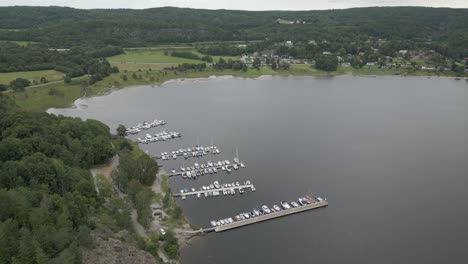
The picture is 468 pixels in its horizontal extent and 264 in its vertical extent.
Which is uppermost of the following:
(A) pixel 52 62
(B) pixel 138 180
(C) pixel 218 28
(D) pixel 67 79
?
(C) pixel 218 28

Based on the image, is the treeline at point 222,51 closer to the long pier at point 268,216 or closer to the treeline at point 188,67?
the treeline at point 188,67

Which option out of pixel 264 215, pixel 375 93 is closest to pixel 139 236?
→ pixel 264 215

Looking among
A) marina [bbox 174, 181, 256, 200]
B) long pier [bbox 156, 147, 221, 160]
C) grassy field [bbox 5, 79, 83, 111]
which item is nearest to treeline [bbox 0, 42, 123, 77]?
grassy field [bbox 5, 79, 83, 111]

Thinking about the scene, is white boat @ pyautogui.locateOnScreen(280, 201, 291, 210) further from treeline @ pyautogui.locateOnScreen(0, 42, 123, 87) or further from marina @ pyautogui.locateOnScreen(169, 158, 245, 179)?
treeline @ pyautogui.locateOnScreen(0, 42, 123, 87)

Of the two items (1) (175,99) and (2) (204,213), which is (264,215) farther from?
(1) (175,99)

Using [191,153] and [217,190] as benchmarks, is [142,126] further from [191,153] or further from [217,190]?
[217,190]

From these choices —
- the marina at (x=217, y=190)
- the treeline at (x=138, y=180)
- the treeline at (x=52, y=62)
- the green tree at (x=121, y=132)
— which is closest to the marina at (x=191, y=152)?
the treeline at (x=138, y=180)

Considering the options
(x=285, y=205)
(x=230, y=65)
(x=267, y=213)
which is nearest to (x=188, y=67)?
(x=230, y=65)
